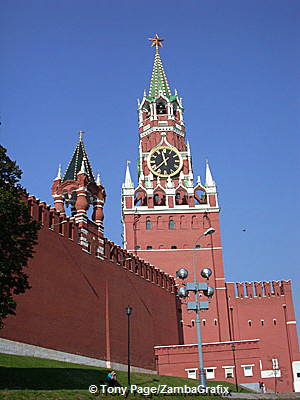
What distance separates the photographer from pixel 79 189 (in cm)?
4084

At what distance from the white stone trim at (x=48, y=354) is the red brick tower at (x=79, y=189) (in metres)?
9.83

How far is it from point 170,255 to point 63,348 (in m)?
29.5

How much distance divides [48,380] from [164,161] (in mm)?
46158

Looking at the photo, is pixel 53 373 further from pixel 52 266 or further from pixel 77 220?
pixel 77 220

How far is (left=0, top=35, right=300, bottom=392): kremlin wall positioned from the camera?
99.7 ft

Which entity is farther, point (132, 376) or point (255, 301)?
point (255, 301)

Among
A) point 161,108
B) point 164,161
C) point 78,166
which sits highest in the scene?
point 161,108

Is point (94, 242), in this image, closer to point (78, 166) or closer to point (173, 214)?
point (78, 166)

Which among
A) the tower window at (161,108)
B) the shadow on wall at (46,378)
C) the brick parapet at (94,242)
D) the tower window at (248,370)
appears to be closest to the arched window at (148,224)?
the brick parapet at (94,242)

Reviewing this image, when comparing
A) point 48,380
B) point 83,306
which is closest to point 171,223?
point 83,306

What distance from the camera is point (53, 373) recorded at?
2375 centimetres

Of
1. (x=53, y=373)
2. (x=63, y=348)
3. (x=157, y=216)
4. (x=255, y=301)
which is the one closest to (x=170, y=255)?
(x=157, y=216)

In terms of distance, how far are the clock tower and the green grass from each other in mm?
28190

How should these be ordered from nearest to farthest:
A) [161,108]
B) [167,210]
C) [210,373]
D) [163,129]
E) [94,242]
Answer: [94,242] < [210,373] < [167,210] < [163,129] < [161,108]
